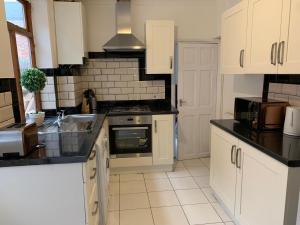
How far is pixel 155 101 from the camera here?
12.6 feet

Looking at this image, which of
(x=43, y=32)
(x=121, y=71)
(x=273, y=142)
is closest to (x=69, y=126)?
(x=43, y=32)

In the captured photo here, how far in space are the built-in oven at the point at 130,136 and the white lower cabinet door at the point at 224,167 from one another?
1019 millimetres

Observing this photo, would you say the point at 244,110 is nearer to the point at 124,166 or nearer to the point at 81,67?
the point at 124,166

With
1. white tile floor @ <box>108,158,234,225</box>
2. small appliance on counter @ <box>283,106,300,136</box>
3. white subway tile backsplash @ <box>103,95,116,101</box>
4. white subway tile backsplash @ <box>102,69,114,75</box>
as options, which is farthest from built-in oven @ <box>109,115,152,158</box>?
small appliance on counter @ <box>283,106,300,136</box>

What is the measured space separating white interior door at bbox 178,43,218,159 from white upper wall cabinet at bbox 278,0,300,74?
1878 millimetres

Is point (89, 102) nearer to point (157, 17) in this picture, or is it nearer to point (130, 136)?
point (130, 136)

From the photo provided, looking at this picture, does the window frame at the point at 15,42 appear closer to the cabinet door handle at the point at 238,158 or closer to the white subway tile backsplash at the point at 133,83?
the white subway tile backsplash at the point at 133,83

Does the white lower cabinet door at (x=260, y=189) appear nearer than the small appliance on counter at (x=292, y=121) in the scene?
Yes

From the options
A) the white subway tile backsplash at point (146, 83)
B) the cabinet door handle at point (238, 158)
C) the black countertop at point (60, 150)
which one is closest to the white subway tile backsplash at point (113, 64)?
the white subway tile backsplash at point (146, 83)

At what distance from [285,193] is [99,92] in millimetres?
2907

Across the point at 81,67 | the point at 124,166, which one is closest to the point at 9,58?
the point at 81,67

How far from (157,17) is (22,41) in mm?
1980

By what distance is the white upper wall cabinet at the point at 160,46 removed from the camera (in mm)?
3283

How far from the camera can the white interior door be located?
142 inches
